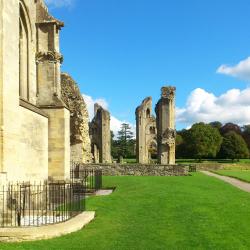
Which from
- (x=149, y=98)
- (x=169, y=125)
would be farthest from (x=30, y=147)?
(x=149, y=98)

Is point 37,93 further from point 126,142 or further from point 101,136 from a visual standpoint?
point 126,142

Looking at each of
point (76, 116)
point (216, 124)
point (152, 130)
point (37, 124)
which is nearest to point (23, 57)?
point (37, 124)

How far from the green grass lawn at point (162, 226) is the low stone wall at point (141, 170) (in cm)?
1685

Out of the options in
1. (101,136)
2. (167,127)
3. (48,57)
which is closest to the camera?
(48,57)

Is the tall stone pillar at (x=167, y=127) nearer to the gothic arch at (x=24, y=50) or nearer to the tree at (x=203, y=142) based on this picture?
the gothic arch at (x=24, y=50)

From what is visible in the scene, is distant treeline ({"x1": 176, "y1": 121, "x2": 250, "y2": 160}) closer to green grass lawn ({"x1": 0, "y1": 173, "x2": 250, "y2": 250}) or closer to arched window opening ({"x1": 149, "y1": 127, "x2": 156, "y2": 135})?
arched window opening ({"x1": 149, "y1": 127, "x2": 156, "y2": 135})

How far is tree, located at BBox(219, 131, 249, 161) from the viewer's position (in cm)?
7450

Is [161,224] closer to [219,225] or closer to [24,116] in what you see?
[219,225]

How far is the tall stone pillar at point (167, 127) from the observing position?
41.2m

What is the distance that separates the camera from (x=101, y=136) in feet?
169

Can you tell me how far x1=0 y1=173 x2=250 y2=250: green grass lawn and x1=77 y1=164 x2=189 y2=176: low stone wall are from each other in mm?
16848

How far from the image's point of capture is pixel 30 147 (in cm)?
1495

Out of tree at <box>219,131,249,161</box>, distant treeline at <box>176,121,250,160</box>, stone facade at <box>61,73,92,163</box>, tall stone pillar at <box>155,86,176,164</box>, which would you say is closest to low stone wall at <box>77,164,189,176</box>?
stone facade at <box>61,73,92,163</box>

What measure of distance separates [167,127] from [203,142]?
31370 mm
